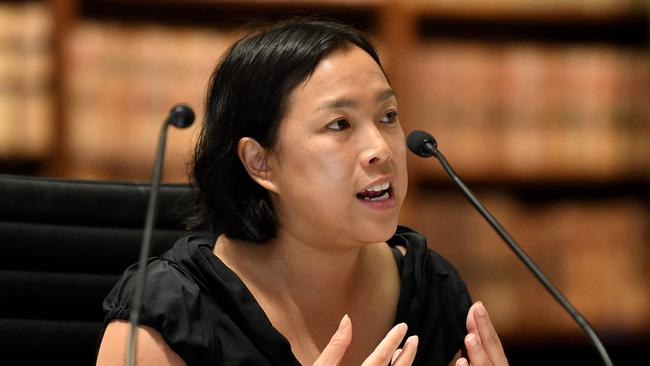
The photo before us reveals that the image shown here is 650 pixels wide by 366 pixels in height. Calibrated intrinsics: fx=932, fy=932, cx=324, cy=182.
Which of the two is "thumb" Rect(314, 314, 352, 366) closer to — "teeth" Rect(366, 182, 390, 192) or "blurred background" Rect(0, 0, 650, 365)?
"teeth" Rect(366, 182, 390, 192)

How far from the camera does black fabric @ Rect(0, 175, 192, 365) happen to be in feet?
5.17

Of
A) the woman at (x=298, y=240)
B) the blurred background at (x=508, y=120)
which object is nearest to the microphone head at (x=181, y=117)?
the woman at (x=298, y=240)

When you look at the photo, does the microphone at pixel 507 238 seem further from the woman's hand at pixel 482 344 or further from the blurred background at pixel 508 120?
the blurred background at pixel 508 120

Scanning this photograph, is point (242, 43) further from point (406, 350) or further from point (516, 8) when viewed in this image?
point (516, 8)

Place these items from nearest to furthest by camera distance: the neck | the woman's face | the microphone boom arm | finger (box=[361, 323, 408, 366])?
the microphone boom arm, finger (box=[361, 323, 408, 366]), the woman's face, the neck

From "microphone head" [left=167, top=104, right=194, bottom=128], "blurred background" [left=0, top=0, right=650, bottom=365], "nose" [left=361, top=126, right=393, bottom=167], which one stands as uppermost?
"microphone head" [left=167, top=104, right=194, bottom=128]

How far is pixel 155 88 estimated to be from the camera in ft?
A: 8.80

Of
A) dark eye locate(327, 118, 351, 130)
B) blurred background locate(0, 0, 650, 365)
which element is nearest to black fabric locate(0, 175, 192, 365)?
dark eye locate(327, 118, 351, 130)

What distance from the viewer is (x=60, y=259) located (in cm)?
160

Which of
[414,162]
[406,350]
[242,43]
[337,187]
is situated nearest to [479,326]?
[406,350]

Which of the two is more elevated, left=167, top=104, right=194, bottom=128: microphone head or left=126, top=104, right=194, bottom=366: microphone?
left=167, top=104, right=194, bottom=128: microphone head

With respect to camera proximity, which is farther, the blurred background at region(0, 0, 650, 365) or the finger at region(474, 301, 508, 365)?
the blurred background at region(0, 0, 650, 365)

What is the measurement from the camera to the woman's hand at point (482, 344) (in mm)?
1320

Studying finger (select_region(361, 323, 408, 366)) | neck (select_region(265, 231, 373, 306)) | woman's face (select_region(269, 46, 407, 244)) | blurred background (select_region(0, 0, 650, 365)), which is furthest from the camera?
blurred background (select_region(0, 0, 650, 365))
